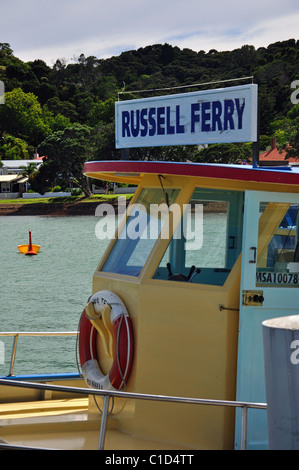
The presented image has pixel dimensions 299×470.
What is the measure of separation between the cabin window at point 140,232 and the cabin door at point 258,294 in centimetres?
83

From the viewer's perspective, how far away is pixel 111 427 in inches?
259

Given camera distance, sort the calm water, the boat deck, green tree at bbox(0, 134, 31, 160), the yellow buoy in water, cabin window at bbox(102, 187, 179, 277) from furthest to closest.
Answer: green tree at bbox(0, 134, 31, 160) → the yellow buoy in water → the calm water → cabin window at bbox(102, 187, 179, 277) → the boat deck

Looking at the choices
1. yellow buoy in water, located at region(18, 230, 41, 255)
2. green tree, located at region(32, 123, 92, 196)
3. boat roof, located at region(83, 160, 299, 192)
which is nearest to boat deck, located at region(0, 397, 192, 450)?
boat roof, located at region(83, 160, 299, 192)

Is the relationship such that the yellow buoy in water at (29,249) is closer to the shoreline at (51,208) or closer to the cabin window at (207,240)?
the shoreline at (51,208)

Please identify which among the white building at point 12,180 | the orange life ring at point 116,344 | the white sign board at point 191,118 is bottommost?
the white building at point 12,180

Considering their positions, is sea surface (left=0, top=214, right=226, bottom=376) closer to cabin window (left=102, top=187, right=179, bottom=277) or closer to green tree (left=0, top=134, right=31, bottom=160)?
cabin window (left=102, top=187, right=179, bottom=277)

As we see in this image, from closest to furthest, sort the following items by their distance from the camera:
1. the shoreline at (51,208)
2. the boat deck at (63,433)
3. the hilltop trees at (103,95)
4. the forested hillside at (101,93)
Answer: the boat deck at (63,433), the hilltop trees at (103,95), the forested hillside at (101,93), the shoreline at (51,208)

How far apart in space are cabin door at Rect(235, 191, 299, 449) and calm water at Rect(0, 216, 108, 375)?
38.3 ft

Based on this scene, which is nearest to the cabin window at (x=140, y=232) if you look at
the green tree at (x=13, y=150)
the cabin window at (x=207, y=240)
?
the cabin window at (x=207, y=240)

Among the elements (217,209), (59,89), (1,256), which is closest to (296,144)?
(1,256)

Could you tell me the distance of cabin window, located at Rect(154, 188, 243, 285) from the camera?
640cm

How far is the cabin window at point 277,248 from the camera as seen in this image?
6.00 m

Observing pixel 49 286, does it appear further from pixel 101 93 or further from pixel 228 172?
pixel 101 93

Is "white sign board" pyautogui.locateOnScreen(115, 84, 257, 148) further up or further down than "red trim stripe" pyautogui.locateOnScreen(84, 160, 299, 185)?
further up
